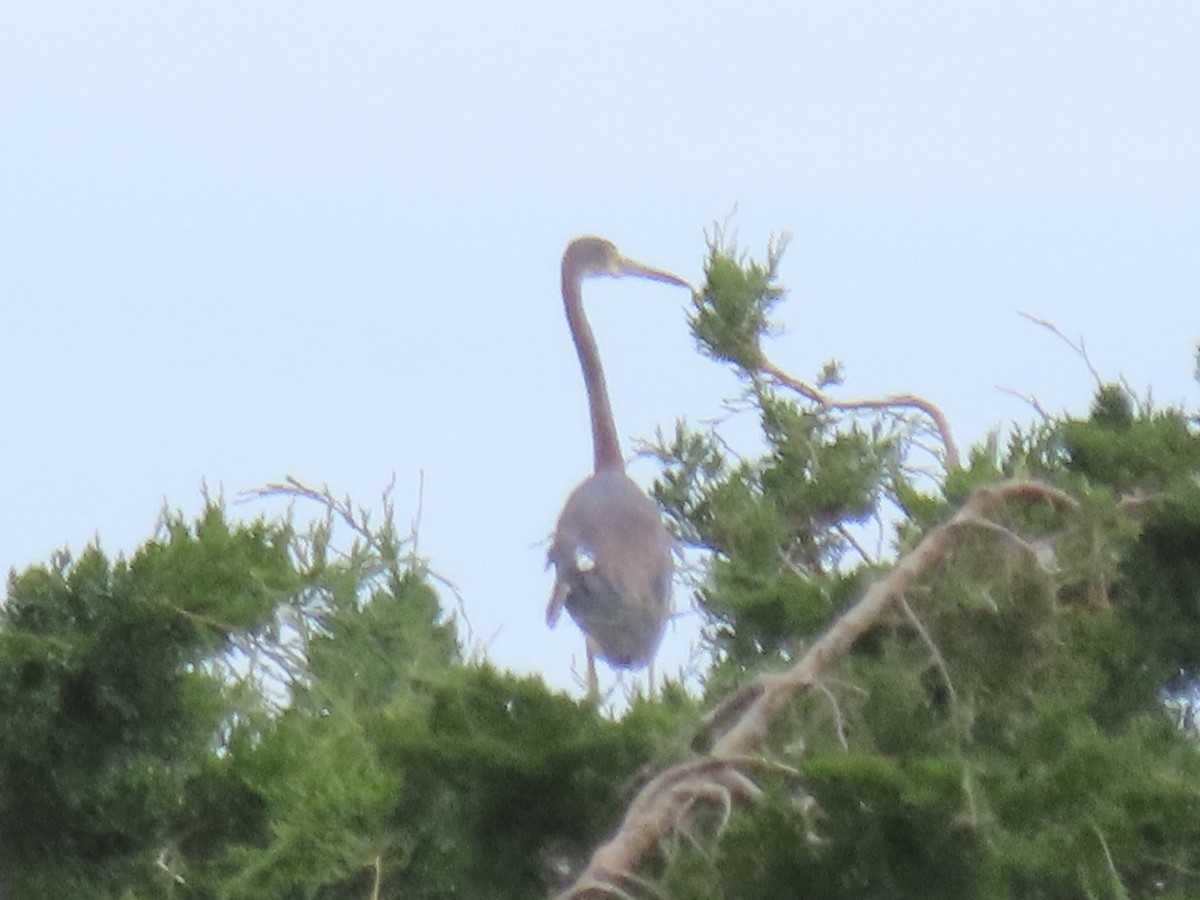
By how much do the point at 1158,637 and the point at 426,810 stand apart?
1.16m

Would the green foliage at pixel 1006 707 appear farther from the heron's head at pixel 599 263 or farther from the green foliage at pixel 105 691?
the heron's head at pixel 599 263

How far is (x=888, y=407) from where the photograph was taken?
5953 mm

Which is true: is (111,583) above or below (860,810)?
above

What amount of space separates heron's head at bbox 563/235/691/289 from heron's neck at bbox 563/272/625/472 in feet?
0.15

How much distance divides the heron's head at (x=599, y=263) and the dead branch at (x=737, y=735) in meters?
4.11

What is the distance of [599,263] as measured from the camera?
7.12 m

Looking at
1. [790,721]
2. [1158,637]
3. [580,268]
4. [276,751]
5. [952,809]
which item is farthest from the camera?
[580,268]

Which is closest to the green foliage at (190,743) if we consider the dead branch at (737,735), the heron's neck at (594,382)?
the dead branch at (737,735)

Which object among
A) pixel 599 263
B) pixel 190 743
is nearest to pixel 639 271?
pixel 599 263

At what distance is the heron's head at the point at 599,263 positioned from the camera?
7027 millimetres

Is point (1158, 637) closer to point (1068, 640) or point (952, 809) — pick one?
point (1068, 640)

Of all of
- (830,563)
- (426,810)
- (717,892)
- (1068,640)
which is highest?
(830,563)

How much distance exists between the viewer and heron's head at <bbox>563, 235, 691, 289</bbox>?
277 inches

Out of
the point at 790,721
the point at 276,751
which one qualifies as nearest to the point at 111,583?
the point at 276,751
